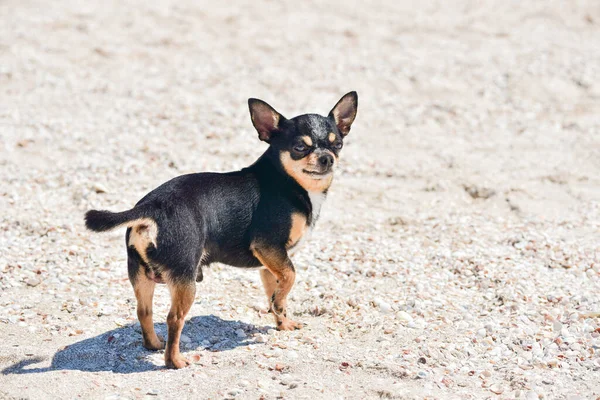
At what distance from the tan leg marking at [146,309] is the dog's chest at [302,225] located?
104 centimetres

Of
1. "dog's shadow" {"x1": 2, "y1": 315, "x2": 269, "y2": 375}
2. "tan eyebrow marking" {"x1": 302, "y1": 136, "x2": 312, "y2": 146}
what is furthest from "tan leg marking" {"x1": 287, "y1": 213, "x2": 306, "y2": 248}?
"dog's shadow" {"x1": 2, "y1": 315, "x2": 269, "y2": 375}

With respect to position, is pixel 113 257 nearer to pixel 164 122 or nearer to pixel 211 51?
pixel 164 122

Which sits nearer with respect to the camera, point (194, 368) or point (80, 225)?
point (194, 368)

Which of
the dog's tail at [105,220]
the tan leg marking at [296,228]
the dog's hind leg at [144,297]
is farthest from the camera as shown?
the tan leg marking at [296,228]

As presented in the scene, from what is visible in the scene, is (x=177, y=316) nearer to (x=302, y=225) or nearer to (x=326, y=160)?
(x=302, y=225)

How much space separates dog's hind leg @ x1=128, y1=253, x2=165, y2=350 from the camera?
5.18 meters

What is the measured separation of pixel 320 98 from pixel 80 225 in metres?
4.78

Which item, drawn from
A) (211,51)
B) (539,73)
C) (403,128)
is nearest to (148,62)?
(211,51)

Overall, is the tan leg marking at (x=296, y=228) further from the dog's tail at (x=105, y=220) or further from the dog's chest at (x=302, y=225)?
the dog's tail at (x=105, y=220)

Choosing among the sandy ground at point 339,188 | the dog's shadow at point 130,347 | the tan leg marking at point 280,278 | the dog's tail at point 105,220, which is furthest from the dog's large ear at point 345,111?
the dog's tail at point 105,220

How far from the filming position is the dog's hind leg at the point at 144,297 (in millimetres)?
5180

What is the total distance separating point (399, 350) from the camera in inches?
222

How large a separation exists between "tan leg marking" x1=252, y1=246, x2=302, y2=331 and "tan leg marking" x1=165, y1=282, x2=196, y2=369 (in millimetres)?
661

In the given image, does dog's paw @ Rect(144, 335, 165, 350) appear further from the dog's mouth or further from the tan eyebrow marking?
the tan eyebrow marking
